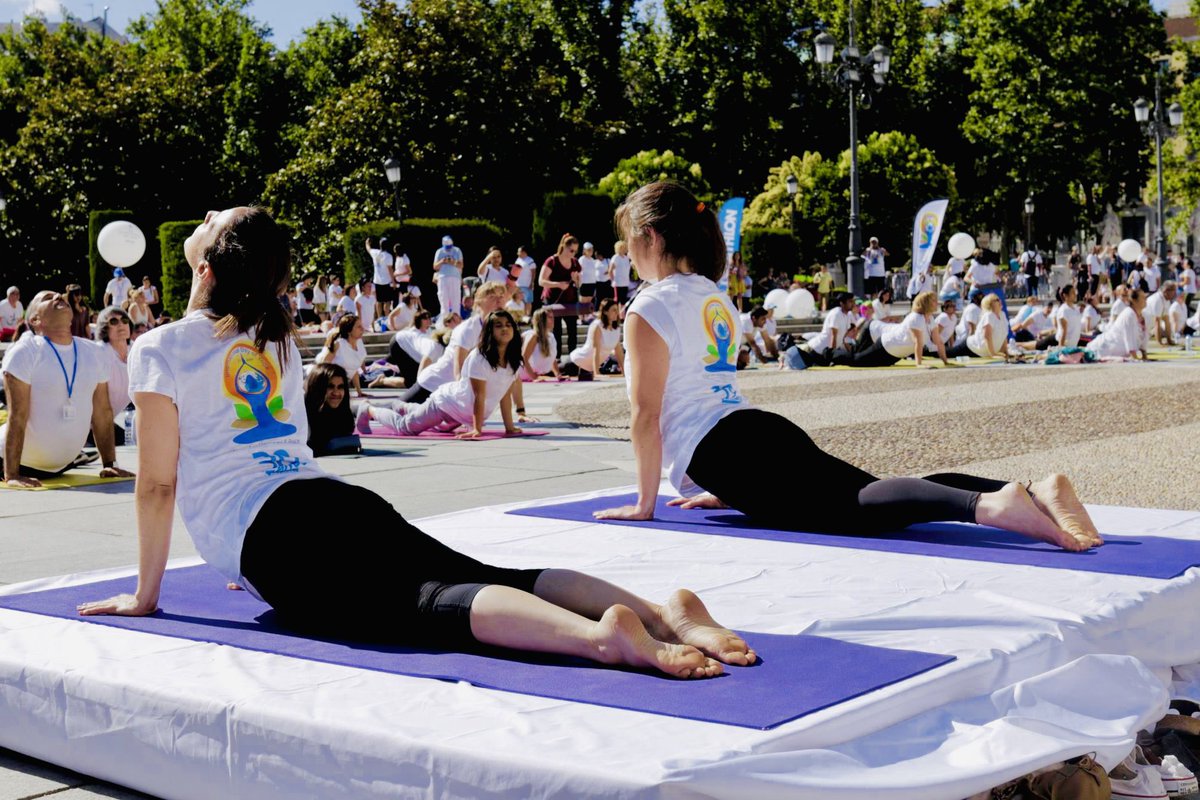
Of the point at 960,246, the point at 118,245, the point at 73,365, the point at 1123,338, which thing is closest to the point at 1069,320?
the point at 1123,338

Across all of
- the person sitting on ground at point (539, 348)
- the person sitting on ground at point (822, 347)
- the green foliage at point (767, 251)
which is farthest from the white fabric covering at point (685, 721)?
the green foliage at point (767, 251)

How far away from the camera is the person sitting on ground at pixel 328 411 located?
10.7 m

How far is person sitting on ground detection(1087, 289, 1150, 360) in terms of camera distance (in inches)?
820

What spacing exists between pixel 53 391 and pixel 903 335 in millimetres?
13787

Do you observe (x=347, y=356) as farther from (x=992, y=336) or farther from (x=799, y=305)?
(x=799, y=305)

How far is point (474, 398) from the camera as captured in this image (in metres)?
11.9

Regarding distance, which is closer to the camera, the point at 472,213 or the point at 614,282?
the point at 614,282

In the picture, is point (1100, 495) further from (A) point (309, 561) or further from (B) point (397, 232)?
(B) point (397, 232)

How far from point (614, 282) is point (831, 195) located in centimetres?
2337

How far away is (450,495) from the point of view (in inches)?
328

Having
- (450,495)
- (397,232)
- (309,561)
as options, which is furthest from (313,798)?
(397,232)

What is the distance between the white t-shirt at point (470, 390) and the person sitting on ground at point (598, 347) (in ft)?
23.0

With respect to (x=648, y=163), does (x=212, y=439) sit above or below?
below

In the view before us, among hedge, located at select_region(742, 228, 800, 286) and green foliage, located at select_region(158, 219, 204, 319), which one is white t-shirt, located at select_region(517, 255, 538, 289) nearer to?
green foliage, located at select_region(158, 219, 204, 319)
